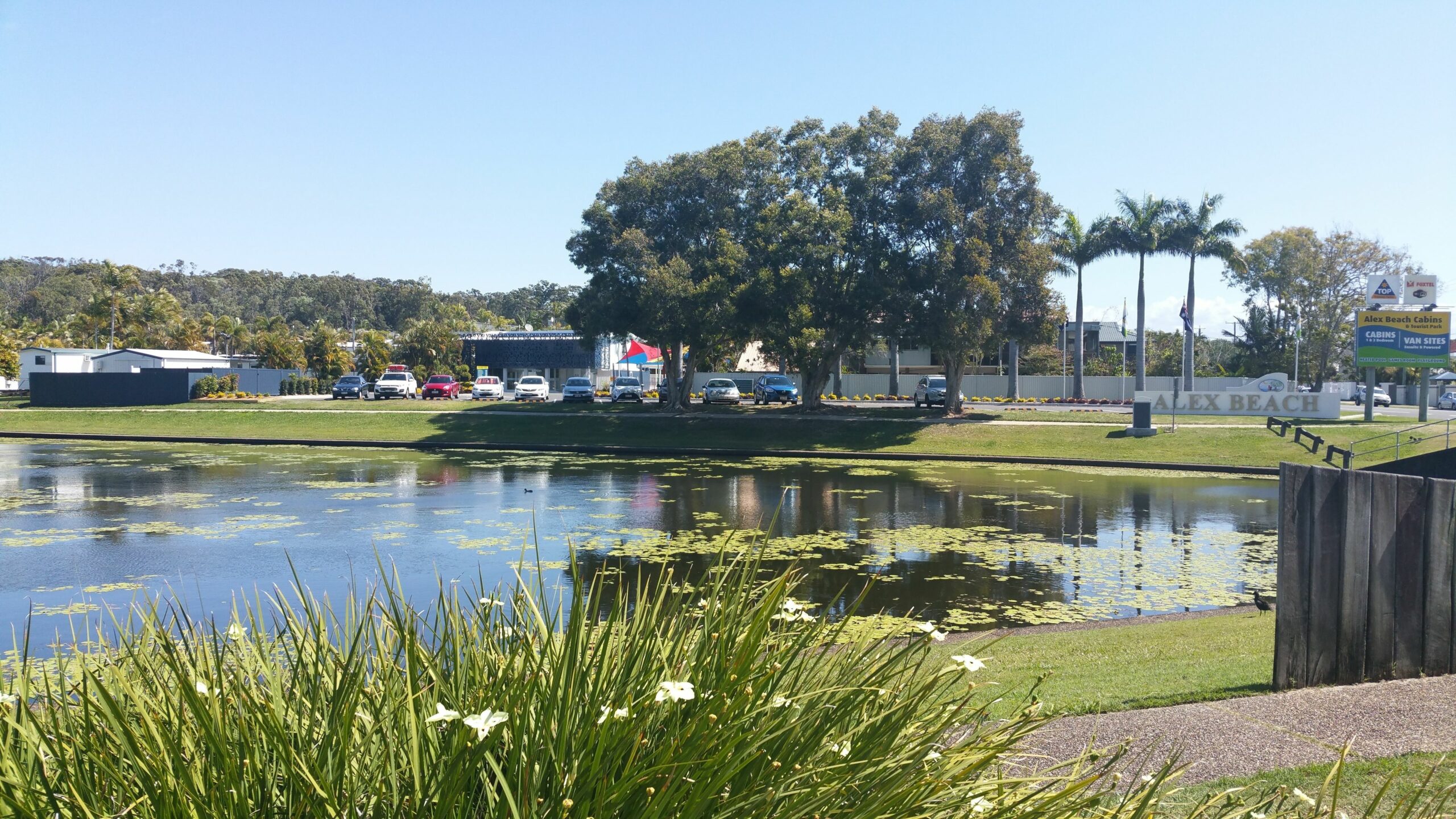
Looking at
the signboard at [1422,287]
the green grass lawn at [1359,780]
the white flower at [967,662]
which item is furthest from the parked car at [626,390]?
the white flower at [967,662]

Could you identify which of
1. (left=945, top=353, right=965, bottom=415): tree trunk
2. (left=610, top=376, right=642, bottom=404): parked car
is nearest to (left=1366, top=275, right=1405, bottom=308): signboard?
(left=945, top=353, right=965, bottom=415): tree trunk

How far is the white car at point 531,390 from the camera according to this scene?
63.5 metres

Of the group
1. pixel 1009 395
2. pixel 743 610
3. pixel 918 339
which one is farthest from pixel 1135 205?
pixel 743 610

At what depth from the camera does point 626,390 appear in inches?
2453

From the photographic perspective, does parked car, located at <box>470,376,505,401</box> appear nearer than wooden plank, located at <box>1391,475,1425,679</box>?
No

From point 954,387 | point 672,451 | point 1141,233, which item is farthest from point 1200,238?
point 672,451

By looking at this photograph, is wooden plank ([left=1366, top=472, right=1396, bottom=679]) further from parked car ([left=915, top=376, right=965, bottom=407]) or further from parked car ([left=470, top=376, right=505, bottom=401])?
parked car ([left=470, top=376, right=505, bottom=401])

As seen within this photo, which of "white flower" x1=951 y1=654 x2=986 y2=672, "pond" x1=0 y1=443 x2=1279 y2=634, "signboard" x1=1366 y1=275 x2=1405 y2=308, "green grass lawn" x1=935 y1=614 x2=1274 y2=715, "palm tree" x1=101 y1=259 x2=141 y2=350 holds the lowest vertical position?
"pond" x1=0 y1=443 x2=1279 y2=634

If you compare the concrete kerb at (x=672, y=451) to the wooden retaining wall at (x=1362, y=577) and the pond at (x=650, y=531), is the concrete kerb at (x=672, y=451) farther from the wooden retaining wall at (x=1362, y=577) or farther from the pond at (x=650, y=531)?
the wooden retaining wall at (x=1362, y=577)

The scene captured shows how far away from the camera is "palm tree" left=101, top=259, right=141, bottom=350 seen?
98625 mm

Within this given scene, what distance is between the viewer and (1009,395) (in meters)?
69.6

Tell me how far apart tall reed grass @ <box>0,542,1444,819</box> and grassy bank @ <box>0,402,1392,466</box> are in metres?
32.6

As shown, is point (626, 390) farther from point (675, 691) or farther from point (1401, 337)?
point (675, 691)

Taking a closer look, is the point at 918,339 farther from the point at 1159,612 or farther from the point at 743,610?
the point at 743,610
